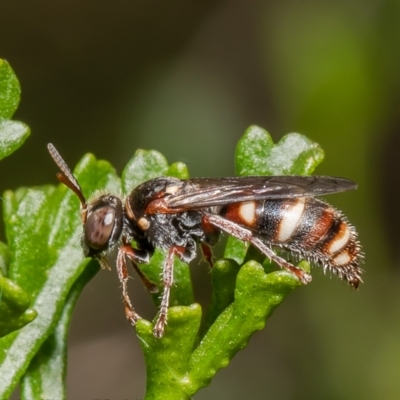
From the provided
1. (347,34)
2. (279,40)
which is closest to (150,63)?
(279,40)

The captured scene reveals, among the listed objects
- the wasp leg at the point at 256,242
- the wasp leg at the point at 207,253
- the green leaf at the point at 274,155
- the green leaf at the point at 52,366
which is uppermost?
the green leaf at the point at 274,155

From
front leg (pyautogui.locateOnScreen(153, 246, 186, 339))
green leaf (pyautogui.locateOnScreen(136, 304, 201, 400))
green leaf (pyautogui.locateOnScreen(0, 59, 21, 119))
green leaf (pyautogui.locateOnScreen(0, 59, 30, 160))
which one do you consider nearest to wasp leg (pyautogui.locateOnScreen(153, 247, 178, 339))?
front leg (pyautogui.locateOnScreen(153, 246, 186, 339))

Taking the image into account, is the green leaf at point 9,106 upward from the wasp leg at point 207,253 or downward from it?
upward

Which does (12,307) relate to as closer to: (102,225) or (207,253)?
(102,225)

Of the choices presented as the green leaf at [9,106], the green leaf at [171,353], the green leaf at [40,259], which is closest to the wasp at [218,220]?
the green leaf at [40,259]

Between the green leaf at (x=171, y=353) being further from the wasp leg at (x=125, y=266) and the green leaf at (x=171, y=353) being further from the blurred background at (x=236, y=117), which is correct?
the blurred background at (x=236, y=117)

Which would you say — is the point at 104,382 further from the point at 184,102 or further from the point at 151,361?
the point at 151,361

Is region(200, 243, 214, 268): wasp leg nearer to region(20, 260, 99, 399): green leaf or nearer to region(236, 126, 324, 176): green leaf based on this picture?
region(236, 126, 324, 176): green leaf
